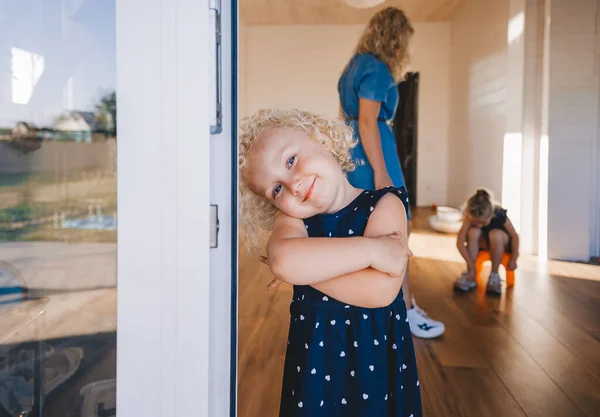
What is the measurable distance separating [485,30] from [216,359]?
6014 millimetres

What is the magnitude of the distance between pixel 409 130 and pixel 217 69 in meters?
7.82

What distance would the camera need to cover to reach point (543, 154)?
13.8ft

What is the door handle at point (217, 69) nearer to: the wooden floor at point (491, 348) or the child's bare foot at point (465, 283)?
the wooden floor at point (491, 348)

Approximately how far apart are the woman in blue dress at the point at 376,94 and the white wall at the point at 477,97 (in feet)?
11.1

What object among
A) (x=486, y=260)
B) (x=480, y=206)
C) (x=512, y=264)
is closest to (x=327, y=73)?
(x=480, y=206)

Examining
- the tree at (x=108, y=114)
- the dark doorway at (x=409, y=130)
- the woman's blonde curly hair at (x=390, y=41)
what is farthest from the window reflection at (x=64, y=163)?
the dark doorway at (x=409, y=130)

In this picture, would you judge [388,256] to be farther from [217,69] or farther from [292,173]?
[217,69]

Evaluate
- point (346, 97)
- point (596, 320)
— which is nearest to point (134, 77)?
point (346, 97)

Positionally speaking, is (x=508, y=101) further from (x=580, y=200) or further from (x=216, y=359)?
(x=216, y=359)

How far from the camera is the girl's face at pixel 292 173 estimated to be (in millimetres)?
873

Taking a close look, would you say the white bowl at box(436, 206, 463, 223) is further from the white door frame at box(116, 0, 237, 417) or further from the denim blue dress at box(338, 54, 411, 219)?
the white door frame at box(116, 0, 237, 417)

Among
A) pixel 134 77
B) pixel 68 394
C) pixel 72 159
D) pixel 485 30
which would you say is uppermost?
pixel 485 30

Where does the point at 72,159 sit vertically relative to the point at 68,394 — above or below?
above

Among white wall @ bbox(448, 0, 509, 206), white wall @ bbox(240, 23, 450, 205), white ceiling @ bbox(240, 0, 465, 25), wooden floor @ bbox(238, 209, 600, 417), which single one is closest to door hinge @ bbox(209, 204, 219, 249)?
wooden floor @ bbox(238, 209, 600, 417)
